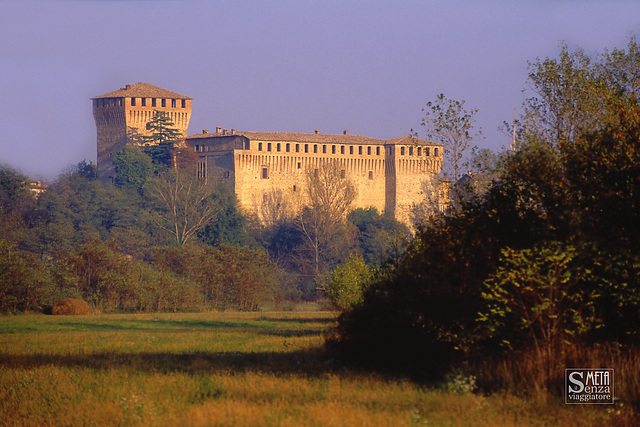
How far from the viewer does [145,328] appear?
1008 inches

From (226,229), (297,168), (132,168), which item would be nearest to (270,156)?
(297,168)

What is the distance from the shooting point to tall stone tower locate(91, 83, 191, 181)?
260ft

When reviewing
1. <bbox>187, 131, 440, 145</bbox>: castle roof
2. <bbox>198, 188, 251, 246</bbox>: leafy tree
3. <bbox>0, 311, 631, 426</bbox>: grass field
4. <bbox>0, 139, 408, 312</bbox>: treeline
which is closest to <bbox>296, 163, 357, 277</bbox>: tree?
<bbox>0, 139, 408, 312</bbox>: treeline

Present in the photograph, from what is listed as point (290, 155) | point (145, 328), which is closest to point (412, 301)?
point (145, 328)

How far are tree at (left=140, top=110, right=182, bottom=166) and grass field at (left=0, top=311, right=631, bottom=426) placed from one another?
6173 centimetres

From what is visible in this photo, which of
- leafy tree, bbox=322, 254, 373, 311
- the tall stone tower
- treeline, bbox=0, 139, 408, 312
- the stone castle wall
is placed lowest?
leafy tree, bbox=322, 254, 373, 311

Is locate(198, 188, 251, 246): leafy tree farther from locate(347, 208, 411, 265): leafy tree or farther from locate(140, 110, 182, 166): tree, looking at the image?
locate(140, 110, 182, 166): tree

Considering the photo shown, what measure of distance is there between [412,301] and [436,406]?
2930 mm

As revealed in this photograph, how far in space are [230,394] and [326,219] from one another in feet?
198

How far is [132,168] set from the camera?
75.6 metres

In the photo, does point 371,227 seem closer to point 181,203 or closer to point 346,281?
point 181,203

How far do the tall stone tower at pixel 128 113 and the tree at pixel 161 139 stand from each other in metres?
0.71

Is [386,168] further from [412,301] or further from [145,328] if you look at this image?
[412,301]

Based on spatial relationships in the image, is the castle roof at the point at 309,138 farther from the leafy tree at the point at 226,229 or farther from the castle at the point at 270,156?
the leafy tree at the point at 226,229
